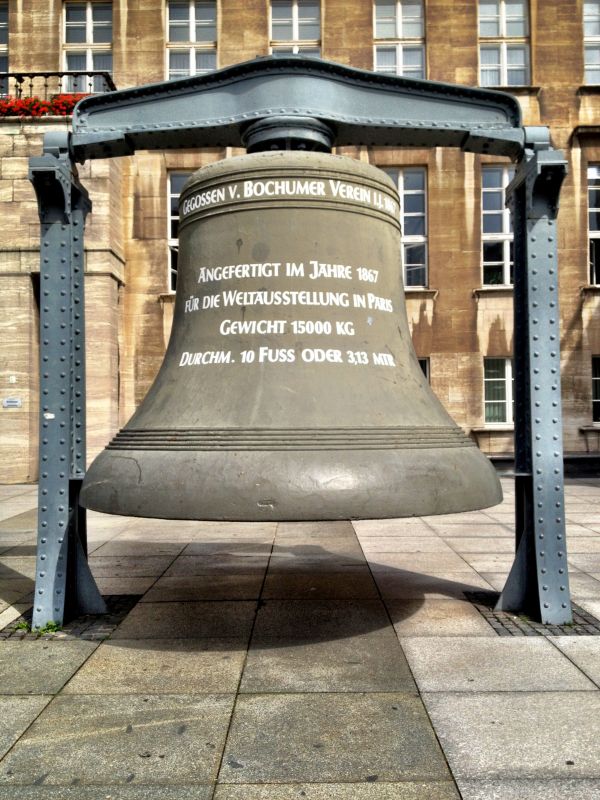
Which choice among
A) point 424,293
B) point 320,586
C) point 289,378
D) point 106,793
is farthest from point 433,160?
point 106,793

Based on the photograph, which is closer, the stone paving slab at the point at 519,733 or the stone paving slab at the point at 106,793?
the stone paving slab at the point at 106,793

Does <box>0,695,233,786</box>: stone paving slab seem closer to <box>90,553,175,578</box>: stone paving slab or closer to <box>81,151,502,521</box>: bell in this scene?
<box>81,151,502,521</box>: bell

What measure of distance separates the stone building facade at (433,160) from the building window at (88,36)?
33 millimetres

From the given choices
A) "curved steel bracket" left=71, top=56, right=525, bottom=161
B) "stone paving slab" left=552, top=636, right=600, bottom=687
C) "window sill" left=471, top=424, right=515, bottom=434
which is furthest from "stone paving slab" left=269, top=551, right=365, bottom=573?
"window sill" left=471, top=424, right=515, bottom=434

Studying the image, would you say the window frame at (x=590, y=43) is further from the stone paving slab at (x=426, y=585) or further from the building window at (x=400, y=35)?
the stone paving slab at (x=426, y=585)

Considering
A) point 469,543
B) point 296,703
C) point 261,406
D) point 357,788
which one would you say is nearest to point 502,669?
point 296,703

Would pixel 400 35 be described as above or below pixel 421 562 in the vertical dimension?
above

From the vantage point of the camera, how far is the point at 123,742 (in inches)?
117

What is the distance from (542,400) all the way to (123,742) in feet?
9.86

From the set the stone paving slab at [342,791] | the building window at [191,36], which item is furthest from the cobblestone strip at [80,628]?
the building window at [191,36]

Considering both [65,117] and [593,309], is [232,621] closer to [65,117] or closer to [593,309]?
[65,117]

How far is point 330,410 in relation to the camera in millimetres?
3236

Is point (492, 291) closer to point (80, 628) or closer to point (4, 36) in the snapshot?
point (4, 36)

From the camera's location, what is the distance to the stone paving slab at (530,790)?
252 centimetres
